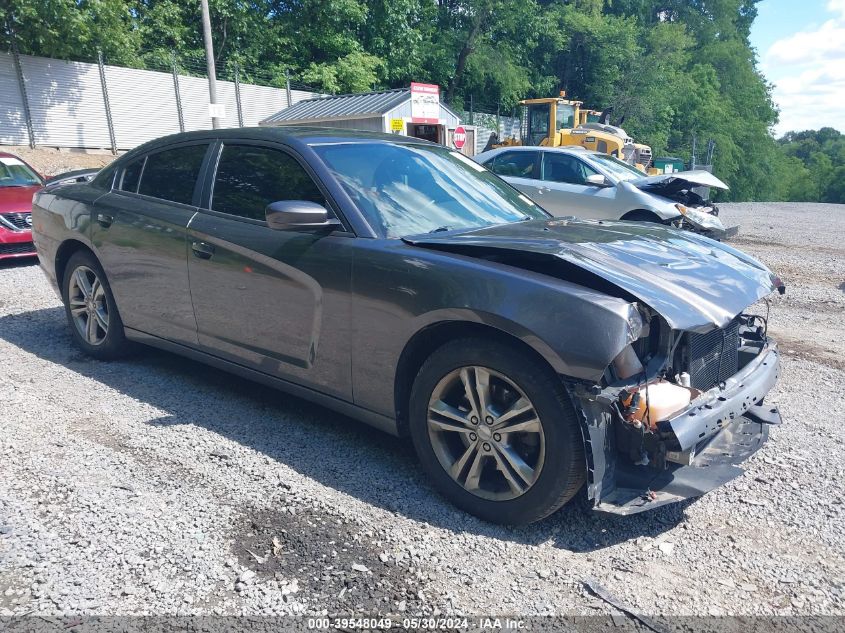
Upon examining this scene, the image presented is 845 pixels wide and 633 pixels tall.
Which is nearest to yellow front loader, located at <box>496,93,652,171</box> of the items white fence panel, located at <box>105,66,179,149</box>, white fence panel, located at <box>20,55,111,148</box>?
white fence panel, located at <box>105,66,179,149</box>

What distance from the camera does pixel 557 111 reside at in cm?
2069

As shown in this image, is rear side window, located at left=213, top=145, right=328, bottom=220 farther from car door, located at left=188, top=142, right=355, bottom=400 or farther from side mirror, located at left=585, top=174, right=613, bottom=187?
side mirror, located at left=585, top=174, right=613, bottom=187

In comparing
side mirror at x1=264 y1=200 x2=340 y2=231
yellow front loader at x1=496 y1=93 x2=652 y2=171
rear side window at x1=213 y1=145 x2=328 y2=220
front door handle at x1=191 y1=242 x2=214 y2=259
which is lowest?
front door handle at x1=191 y1=242 x2=214 y2=259

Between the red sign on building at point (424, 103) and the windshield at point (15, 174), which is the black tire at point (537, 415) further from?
the red sign on building at point (424, 103)

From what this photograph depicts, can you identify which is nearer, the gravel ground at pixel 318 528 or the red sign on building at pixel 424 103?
the gravel ground at pixel 318 528

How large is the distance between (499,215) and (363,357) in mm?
1246

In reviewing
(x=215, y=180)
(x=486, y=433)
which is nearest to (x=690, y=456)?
(x=486, y=433)

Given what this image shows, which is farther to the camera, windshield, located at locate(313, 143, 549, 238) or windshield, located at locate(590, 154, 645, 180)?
windshield, located at locate(590, 154, 645, 180)

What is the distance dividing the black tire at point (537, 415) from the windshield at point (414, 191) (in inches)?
31.2

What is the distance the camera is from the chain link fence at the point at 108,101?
20.6 m

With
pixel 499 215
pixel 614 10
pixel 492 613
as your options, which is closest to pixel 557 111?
pixel 499 215

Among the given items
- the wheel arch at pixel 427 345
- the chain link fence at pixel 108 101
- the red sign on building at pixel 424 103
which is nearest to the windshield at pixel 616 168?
the wheel arch at pixel 427 345

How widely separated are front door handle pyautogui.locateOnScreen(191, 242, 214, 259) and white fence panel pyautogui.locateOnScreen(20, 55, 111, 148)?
69.3 ft

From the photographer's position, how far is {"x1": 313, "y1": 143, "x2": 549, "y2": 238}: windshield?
343 centimetres
